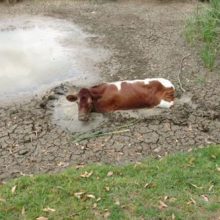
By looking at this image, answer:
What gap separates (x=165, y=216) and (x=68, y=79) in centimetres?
348

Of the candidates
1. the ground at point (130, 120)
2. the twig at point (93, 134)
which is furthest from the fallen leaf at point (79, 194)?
the twig at point (93, 134)

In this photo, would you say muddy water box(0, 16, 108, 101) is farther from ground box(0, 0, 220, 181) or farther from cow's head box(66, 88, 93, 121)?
cow's head box(66, 88, 93, 121)

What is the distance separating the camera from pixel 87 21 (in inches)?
393

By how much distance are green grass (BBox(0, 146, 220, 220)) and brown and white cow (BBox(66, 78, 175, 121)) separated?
1194 mm

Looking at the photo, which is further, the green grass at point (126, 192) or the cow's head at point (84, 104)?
the cow's head at point (84, 104)

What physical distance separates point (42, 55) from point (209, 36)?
2825 millimetres

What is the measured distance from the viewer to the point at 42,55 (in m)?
8.44

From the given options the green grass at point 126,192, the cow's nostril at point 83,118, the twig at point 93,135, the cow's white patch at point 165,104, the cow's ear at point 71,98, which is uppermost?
the cow's ear at point 71,98

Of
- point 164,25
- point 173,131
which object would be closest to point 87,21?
point 164,25

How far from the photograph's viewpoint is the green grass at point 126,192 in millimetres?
4711

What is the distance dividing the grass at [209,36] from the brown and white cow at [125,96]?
1.29 meters

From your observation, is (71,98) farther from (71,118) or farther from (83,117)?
(83,117)

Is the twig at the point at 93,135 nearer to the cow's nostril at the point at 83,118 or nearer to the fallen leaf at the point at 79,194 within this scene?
the cow's nostril at the point at 83,118

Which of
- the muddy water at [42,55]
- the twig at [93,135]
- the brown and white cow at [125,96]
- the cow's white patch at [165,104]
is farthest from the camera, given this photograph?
the muddy water at [42,55]
